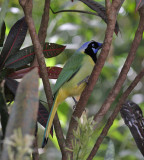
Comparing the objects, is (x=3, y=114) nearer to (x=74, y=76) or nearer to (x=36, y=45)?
(x=36, y=45)

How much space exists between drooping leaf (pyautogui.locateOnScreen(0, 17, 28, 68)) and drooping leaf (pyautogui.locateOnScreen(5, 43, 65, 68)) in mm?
27

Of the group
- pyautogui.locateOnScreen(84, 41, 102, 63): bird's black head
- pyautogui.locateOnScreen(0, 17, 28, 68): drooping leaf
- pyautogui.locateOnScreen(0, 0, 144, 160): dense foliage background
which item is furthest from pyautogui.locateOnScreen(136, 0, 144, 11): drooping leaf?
pyautogui.locateOnScreen(0, 0, 144, 160): dense foliage background

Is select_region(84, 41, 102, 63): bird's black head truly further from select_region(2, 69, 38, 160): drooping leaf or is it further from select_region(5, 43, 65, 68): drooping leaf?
select_region(2, 69, 38, 160): drooping leaf

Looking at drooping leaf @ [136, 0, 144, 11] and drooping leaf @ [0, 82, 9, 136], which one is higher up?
drooping leaf @ [136, 0, 144, 11]

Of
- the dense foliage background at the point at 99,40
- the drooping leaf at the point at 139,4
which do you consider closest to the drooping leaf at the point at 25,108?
the drooping leaf at the point at 139,4

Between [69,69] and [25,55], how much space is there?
507 millimetres

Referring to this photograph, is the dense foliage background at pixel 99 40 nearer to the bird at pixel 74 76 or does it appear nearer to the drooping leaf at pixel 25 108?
the bird at pixel 74 76

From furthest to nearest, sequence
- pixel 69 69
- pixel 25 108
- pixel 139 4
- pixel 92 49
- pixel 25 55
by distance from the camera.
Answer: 1. pixel 92 49
2. pixel 69 69
3. pixel 25 55
4. pixel 139 4
5. pixel 25 108

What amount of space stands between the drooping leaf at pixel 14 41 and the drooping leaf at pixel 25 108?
526 millimetres

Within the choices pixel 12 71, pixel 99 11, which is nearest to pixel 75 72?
pixel 99 11

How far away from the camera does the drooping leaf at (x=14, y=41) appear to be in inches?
45.2

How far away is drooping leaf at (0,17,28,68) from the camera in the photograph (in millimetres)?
1148

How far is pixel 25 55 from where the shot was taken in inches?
45.4

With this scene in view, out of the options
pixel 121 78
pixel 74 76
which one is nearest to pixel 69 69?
pixel 74 76
